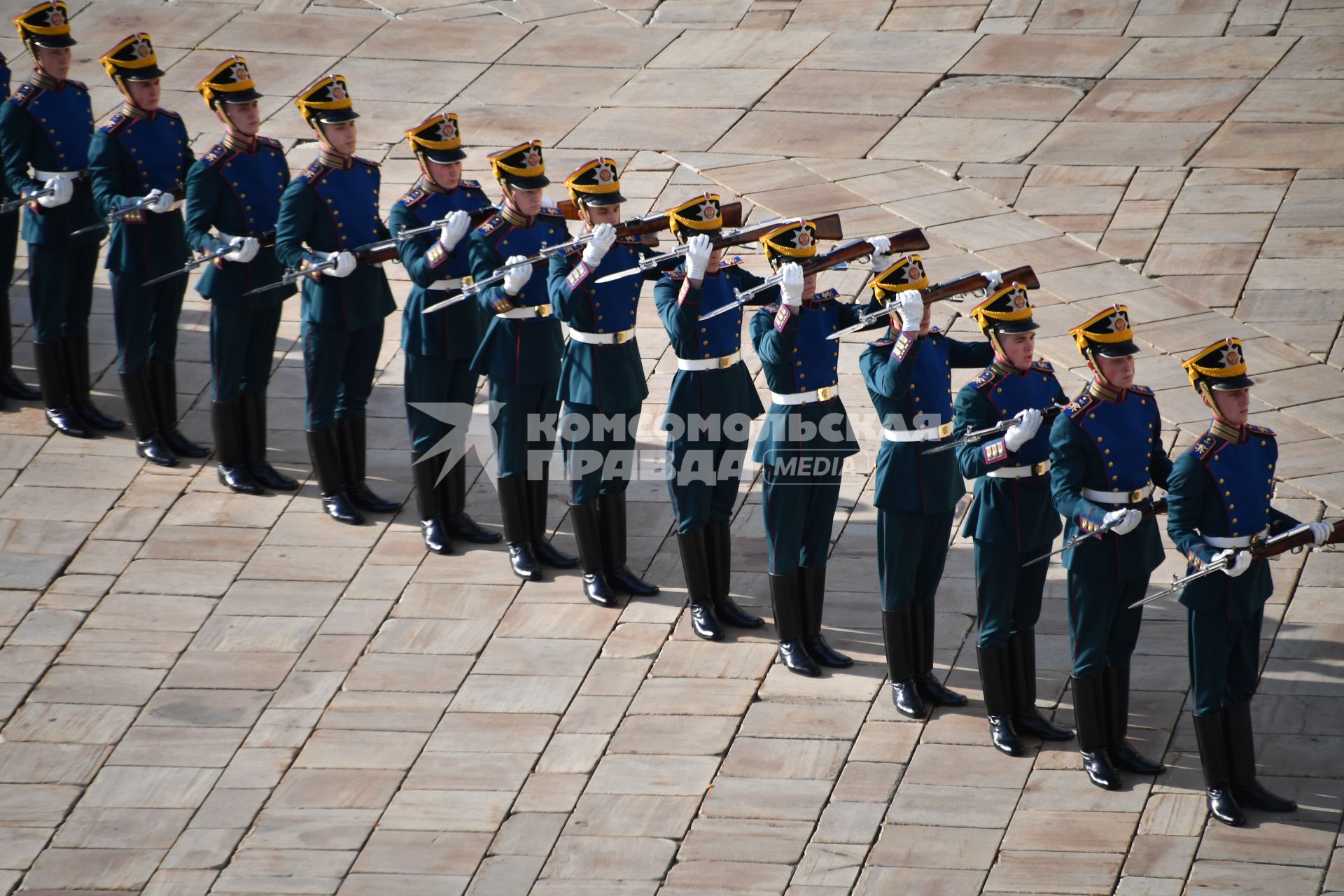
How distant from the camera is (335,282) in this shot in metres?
8.81

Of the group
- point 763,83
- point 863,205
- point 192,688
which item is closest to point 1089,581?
point 192,688

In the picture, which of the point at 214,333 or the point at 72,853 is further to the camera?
the point at 214,333

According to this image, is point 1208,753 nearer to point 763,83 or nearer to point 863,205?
point 863,205

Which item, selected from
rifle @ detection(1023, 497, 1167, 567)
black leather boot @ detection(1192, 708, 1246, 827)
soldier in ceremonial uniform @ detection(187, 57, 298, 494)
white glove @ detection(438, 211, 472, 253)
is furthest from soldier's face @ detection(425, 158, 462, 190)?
black leather boot @ detection(1192, 708, 1246, 827)

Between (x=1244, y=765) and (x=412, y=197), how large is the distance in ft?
13.9

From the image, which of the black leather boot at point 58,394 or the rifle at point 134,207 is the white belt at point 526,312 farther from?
the black leather boot at point 58,394

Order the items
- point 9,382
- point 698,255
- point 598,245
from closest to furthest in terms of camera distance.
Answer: point 698,255 → point 598,245 → point 9,382

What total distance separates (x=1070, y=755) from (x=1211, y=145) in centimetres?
614

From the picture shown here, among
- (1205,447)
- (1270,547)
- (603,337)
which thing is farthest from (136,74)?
(1270,547)

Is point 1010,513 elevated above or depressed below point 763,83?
above

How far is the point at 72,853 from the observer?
692 centimetres

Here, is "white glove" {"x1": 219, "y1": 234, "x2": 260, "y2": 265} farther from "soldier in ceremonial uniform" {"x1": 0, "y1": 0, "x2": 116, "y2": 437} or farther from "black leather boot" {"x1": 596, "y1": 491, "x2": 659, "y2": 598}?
"black leather boot" {"x1": 596, "y1": 491, "x2": 659, "y2": 598}

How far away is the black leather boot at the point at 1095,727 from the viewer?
279 inches

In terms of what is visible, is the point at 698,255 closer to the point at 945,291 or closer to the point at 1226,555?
the point at 945,291
